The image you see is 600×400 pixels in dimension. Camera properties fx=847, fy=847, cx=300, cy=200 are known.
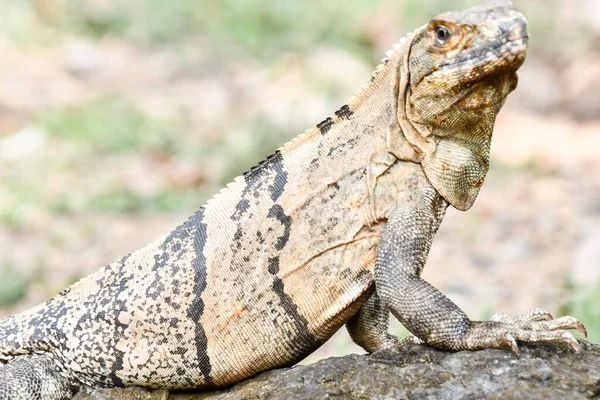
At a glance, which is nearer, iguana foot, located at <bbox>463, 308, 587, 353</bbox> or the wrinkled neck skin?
iguana foot, located at <bbox>463, 308, 587, 353</bbox>

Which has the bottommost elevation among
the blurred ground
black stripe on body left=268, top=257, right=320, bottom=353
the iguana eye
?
black stripe on body left=268, top=257, right=320, bottom=353

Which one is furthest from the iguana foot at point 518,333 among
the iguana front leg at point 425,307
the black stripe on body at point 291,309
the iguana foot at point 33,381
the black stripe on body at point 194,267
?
the iguana foot at point 33,381

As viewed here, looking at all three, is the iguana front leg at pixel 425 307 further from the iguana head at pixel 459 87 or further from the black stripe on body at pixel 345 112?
the black stripe on body at pixel 345 112

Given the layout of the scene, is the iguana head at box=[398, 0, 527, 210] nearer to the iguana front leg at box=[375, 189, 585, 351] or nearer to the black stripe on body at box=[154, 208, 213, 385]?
the iguana front leg at box=[375, 189, 585, 351]

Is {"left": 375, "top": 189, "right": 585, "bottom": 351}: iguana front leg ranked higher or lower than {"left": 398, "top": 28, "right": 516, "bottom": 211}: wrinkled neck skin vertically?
lower

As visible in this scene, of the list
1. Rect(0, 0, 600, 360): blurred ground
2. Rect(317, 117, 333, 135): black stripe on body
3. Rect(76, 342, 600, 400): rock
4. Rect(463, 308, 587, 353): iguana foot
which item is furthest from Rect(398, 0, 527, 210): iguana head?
Rect(0, 0, 600, 360): blurred ground

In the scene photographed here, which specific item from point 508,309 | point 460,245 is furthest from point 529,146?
point 508,309

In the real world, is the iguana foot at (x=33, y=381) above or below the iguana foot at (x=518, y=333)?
below
